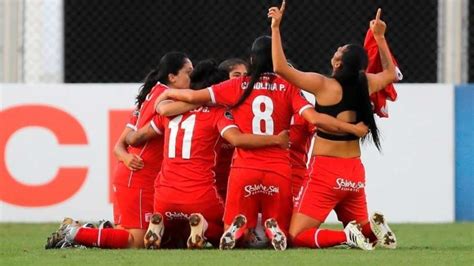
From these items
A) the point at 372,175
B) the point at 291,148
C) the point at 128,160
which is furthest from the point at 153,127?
the point at 372,175

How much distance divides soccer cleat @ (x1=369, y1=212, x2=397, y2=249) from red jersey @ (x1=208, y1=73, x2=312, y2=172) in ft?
2.36

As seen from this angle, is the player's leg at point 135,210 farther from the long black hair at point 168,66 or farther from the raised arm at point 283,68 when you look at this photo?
the raised arm at point 283,68

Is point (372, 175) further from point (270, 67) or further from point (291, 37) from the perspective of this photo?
point (270, 67)

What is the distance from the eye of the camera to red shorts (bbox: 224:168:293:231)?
1075cm

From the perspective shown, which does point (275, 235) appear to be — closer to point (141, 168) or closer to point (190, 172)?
point (190, 172)

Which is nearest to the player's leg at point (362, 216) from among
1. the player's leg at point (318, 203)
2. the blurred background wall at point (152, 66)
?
the player's leg at point (318, 203)

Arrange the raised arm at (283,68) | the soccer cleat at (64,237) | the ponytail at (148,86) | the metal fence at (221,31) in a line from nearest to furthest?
1. the raised arm at (283,68)
2. the soccer cleat at (64,237)
3. the ponytail at (148,86)
4. the metal fence at (221,31)

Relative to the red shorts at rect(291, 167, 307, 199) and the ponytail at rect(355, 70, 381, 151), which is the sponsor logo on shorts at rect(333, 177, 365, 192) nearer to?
the ponytail at rect(355, 70, 381, 151)

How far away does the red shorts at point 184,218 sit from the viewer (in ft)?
36.0

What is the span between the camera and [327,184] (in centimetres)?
1069

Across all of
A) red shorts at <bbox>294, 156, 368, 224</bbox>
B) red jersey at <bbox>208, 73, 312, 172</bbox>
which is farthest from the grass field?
red jersey at <bbox>208, 73, 312, 172</bbox>

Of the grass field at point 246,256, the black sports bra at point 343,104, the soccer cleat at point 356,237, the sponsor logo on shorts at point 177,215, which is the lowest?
the grass field at point 246,256

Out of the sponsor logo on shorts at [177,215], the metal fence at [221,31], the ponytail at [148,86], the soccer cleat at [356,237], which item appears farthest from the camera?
the metal fence at [221,31]

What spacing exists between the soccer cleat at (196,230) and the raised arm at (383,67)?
4.78ft
